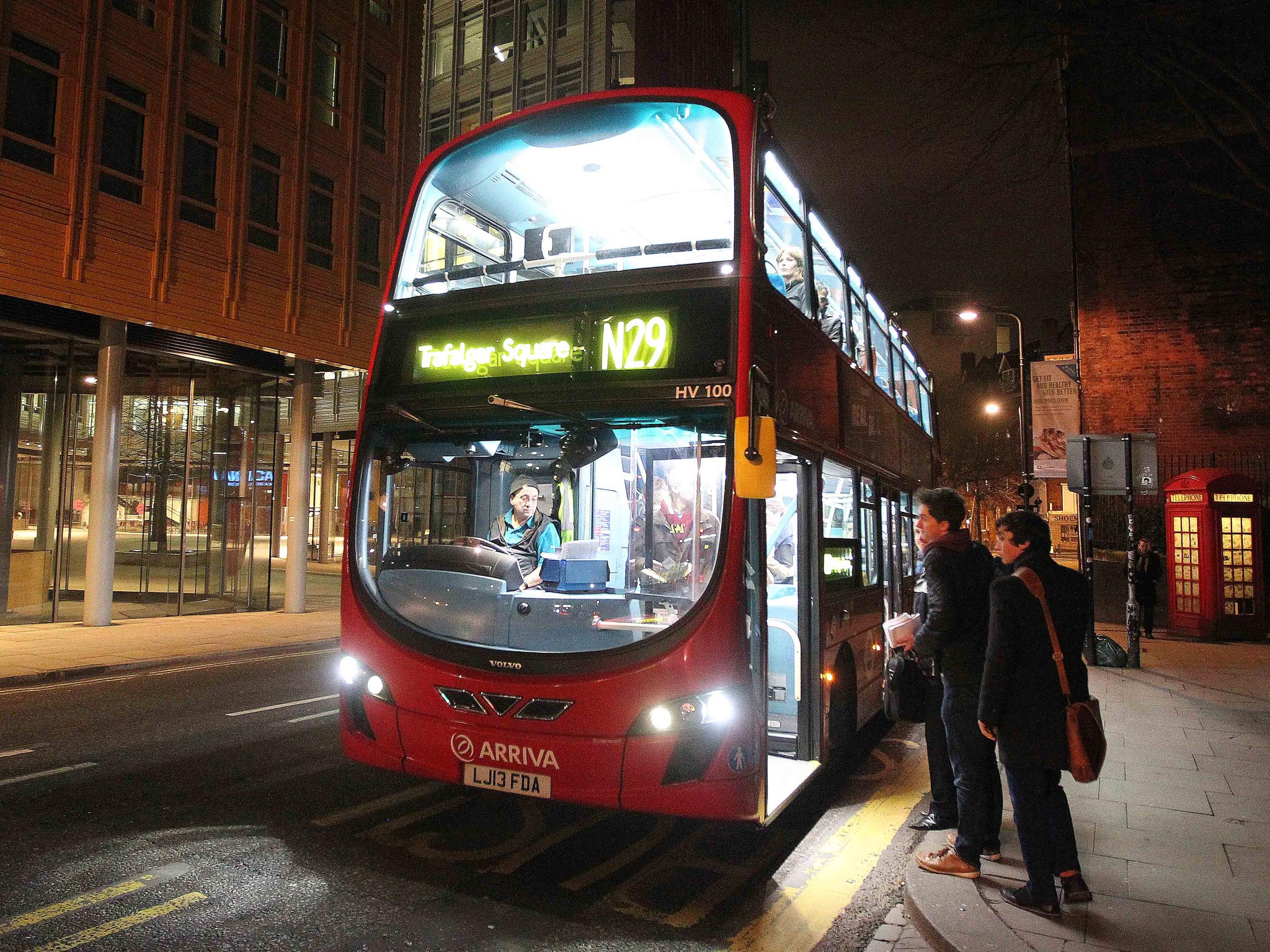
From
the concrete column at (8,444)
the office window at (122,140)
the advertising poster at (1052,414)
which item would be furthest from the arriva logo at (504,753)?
the advertising poster at (1052,414)

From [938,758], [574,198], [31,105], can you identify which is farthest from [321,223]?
[938,758]

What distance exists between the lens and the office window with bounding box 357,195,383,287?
18781mm

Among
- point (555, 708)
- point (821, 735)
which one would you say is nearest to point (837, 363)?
point (821, 735)

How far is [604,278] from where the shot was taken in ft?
15.4

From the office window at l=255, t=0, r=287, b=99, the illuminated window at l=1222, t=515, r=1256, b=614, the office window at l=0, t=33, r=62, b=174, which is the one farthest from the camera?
the office window at l=255, t=0, r=287, b=99

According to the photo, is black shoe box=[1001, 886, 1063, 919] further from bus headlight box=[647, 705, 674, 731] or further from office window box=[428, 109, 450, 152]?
office window box=[428, 109, 450, 152]

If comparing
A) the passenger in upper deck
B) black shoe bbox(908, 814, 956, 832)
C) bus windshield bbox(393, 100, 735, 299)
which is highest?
bus windshield bbox(393, 100, 735, 299)

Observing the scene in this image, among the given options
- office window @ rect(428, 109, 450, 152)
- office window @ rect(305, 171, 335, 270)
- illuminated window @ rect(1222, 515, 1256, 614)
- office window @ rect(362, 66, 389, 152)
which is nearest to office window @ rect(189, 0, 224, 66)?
office window @ rect(305, 171, 335, 270)

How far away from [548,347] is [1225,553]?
48.0ft

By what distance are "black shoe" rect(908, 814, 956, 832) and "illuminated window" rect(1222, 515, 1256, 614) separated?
12559 millimetres

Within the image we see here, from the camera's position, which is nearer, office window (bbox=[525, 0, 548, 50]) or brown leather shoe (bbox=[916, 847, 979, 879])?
brown leather shoe (bbox=[916, 847, 979, 879])

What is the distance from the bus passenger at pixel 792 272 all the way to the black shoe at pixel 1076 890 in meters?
3.51

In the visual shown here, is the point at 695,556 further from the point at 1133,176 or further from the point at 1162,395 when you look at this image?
the point at 1133,176

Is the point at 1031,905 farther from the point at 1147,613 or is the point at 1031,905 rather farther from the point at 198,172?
the point at 198,172
